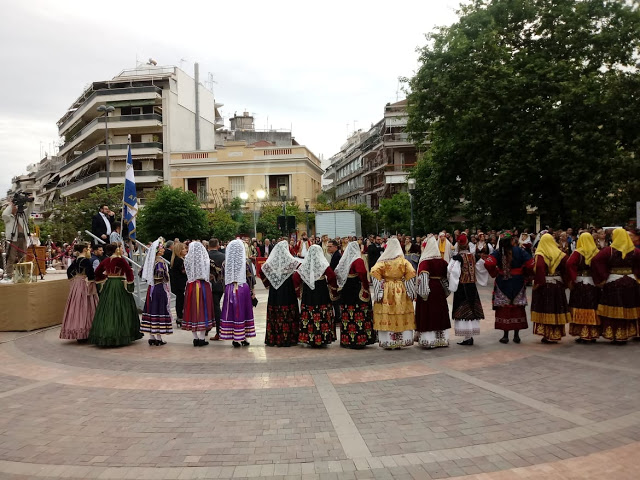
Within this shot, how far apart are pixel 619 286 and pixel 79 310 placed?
33.7ft

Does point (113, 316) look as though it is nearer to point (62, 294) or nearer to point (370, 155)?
point (62, 294)

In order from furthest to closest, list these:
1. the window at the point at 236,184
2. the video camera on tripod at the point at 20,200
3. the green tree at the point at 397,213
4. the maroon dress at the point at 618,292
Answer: the window at the point at 236,184, the green tree at the point at 397,213, the video camera on tripod at the point at 20,200, the maroon dress at the point at 618,292

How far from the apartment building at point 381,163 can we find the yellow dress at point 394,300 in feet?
114

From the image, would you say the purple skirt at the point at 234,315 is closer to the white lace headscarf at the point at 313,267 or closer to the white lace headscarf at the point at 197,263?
the white lace headscarf at the point at 197,263

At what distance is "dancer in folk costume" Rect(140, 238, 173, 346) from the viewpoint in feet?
34.0

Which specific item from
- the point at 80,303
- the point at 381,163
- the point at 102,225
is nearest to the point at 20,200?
the point at 102,225

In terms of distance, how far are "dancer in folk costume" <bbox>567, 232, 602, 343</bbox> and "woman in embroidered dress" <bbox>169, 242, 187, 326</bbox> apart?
814 cm

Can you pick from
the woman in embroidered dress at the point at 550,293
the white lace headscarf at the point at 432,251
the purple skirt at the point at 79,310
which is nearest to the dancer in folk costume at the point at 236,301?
the purple skirt at the point at 79,310

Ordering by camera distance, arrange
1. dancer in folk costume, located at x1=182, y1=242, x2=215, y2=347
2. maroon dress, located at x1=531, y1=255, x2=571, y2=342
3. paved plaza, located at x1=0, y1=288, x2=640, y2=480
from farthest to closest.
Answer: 1. dancer in folk costume, located at x1=182, y1=242, x2=215, y2=347
2. maroon dress, located at x1=531, y1=255, x2=571, y2=342
3. paved plaza, located at x1=0, y1=288, x2=640, y2=480

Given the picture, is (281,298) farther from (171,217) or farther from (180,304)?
(171,217)

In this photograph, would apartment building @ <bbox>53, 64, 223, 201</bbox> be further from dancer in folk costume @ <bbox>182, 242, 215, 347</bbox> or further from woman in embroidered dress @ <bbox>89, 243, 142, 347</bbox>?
dancer in folk costume @ <bbox>182, 242, 215, 347</bbox>

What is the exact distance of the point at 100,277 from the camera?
10.4 metres

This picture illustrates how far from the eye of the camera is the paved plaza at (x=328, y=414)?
4.62 meters

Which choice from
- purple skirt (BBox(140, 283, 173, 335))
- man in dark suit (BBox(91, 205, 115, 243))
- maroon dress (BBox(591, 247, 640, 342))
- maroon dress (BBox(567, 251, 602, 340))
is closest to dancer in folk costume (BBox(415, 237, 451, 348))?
maroon dress (BBox(567, 251, 602, 340))
